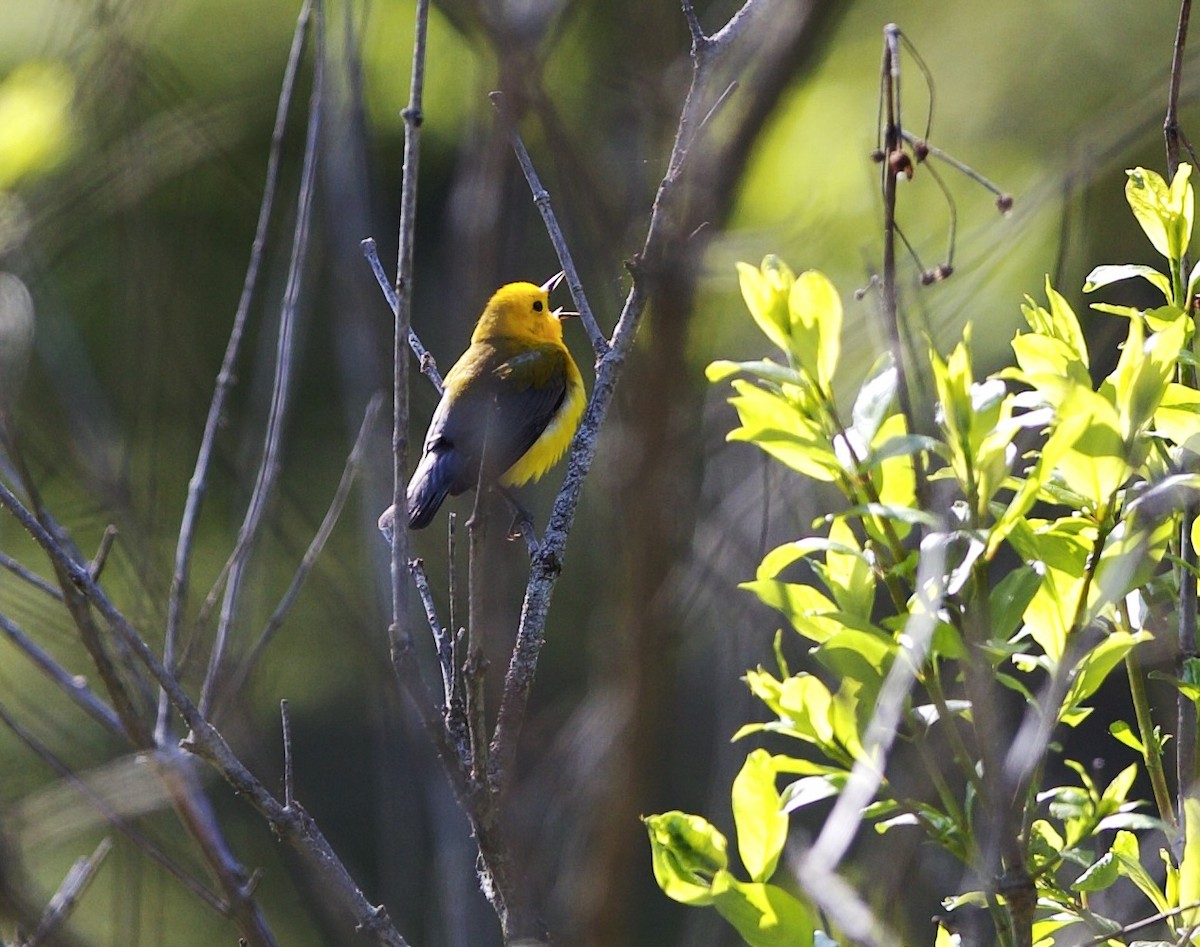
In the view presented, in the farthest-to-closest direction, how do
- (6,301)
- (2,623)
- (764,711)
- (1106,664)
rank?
(764,711) → (6,301) → (2,623) → (1106,664)

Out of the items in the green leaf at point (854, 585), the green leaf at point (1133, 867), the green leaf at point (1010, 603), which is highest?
the green leaf at point (854, 585)

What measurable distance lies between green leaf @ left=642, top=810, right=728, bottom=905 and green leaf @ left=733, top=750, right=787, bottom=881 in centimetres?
2

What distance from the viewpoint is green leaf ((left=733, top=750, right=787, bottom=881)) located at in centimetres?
104

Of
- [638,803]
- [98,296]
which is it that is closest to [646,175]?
[638,803]

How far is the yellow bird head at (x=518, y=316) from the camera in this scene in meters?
4.21

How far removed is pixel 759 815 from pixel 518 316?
3.30 metres

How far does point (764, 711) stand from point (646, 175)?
1793 mm

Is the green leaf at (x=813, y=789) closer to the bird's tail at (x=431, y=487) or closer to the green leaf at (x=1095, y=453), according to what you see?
the green leaf at (x=1095, y=453)

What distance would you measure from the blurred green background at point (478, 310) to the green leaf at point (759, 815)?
113 millimetres

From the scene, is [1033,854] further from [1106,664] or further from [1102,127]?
[1102,127]

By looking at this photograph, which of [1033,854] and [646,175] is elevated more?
[646,175]

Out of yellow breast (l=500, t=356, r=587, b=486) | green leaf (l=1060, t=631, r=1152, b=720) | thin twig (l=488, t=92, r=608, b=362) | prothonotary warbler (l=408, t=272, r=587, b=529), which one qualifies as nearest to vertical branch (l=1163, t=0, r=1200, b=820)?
green leaf (l=1060, t=631, r=1152, b=720)

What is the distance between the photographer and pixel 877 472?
44.4 inches

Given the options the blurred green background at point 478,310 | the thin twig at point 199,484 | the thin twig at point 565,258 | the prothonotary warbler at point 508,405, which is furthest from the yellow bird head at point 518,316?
the thin twig at point 565,258
